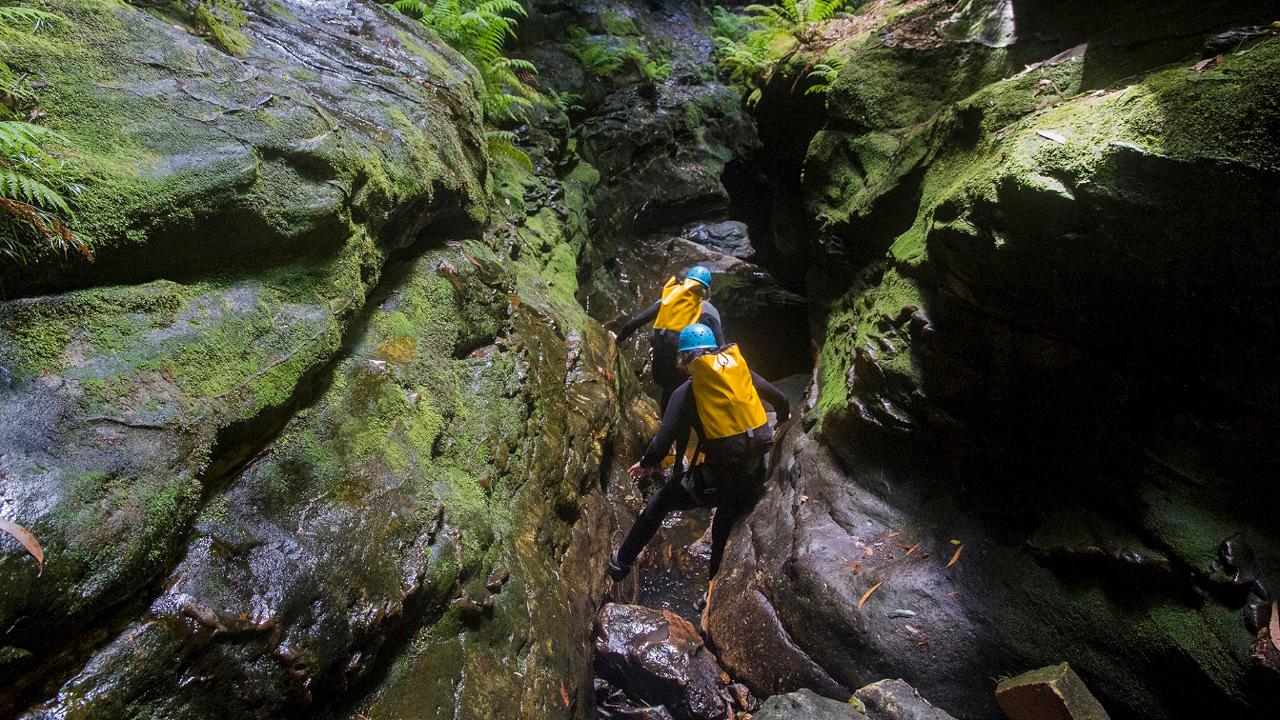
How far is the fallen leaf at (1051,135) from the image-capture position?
10.6ft

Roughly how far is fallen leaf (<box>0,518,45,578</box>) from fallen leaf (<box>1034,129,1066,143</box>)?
4968 millimetres

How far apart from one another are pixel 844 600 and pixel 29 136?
5236 millimetres

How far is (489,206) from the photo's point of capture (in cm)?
609

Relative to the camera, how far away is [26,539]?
63.6 inches

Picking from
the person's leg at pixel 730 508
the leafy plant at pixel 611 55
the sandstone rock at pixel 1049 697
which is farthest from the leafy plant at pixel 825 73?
the leafy plant at pixel 611 55

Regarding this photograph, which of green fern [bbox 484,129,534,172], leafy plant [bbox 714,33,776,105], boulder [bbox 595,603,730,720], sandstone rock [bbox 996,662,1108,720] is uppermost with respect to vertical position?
leafy plant [bbox 714,33,776,105]

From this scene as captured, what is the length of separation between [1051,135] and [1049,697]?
337 centimetres

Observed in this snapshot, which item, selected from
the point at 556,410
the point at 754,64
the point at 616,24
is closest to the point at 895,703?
the point at 556,410

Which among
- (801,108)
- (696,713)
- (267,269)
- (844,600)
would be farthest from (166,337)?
(801,108)

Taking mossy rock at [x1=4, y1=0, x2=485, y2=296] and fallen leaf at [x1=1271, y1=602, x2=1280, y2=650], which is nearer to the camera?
mossy rock at [x1=4, y1=0, x2=485, y2=296]

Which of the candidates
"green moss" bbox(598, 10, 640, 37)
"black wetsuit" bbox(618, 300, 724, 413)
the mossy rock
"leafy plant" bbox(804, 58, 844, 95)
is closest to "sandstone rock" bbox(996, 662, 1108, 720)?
"black wetsuit" bbox(618, 300, 724, 413)

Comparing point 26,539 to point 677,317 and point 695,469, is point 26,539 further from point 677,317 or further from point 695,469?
point 677,317

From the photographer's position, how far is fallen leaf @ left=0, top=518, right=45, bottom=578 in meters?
1.60

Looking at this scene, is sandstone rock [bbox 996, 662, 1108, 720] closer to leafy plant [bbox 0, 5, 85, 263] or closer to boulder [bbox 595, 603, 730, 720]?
boulder [bbox 595, 603, 730, 720]
